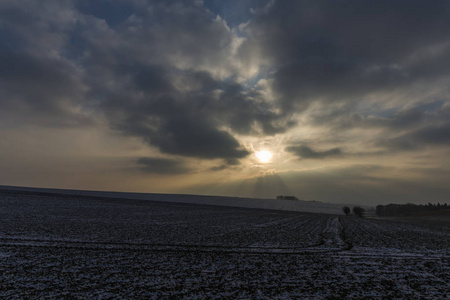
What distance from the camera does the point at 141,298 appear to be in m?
8.10

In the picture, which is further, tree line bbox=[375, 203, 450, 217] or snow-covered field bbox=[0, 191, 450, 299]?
tree line bbox=[375, 203, 450, 217]

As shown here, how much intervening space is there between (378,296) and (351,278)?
2.12 metres

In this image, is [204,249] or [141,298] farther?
[204,249]

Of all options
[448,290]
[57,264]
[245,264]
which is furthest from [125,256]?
[448,290]

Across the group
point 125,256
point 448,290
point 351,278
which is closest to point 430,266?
point 448,290

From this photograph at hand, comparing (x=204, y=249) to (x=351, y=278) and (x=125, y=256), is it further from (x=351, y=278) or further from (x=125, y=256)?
(x=351, y=278)

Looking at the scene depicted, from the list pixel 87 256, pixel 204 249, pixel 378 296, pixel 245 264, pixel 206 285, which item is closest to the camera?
pixel 378 296

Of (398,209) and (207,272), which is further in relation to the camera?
(398,209)

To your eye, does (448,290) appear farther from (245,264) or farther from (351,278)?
(245,264)

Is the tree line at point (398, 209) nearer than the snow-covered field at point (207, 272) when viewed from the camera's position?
No

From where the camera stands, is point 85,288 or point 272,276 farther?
point 272,276

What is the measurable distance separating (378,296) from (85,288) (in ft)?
31.4

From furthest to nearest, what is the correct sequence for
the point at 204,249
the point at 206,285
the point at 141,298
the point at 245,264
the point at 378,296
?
1. the point at 204,249
2. the point at 245,264
3. the point at 206,285
4. the point at 378,296
5. the point at 141,298

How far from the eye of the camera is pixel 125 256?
14070 mm
